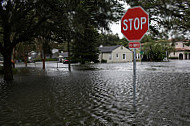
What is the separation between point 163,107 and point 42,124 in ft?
12.5

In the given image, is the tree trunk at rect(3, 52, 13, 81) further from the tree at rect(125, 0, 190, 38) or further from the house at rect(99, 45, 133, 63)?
the house at rect(99, 45, 133, 63)

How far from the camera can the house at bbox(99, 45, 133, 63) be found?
5869cm

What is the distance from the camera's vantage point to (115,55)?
195 feet

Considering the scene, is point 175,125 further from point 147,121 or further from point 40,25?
point 40,25

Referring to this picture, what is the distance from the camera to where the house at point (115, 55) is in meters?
58.7

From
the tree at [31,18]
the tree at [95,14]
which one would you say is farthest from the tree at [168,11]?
the tree at [31,18]

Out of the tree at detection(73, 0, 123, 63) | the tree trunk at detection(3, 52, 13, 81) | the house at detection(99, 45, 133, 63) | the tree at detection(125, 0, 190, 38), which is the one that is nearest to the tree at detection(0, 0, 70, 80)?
the tree trunk at detection(3, 52, 13, 81)

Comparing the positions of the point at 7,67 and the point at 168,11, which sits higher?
the point at 168,11

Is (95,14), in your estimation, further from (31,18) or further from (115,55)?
(115,55)

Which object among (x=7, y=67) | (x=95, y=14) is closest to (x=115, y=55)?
(x=7, y=67)

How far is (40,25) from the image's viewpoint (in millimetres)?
13977

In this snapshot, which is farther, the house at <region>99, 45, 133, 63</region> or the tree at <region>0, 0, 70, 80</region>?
the house at <region>99, 45, 133, 63</region>

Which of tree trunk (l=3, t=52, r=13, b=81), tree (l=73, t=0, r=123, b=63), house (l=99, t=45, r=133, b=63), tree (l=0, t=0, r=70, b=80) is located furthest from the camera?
house (l=99, t=45, r=133, b=63)

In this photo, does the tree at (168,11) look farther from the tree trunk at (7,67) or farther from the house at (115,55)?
the house at (115,55)
